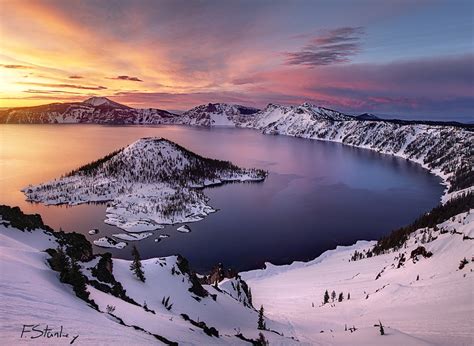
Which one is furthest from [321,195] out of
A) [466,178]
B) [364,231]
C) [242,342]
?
[242,342]

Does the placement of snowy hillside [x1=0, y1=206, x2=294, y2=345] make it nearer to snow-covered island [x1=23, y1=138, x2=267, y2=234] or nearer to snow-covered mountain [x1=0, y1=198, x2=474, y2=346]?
snow-covered mountain [x1=0, y1=198, x2=474, y2=346]

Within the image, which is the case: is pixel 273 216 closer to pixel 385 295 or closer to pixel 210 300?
pixel 385 295

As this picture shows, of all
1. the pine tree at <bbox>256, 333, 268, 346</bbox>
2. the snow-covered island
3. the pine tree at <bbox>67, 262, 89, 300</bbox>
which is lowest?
the snow-covered island

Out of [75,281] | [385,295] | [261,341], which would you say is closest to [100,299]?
[75,281]

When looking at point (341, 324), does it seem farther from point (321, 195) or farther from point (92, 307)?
point (321, 195)

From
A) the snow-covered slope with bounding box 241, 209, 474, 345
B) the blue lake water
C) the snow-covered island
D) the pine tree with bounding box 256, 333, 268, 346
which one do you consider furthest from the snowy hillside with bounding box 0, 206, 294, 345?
the snow-covered island
